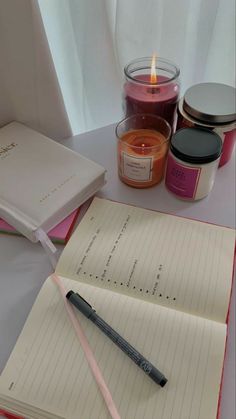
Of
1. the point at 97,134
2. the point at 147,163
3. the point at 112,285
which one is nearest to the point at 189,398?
the point at 112,285

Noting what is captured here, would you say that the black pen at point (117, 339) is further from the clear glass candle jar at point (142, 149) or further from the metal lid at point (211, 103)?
the metal lid at point (211, 103)

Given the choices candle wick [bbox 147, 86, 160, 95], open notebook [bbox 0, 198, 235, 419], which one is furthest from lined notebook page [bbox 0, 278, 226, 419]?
candle wick [bbox 147, 86, 160, 95]

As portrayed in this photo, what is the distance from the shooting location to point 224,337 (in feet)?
1.55

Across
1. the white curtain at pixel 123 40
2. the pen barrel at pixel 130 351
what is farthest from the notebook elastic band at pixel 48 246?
the white curtain at pixel 123 40

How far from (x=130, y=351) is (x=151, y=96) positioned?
37 centimetres

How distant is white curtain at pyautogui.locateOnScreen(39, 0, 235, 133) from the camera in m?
0.65

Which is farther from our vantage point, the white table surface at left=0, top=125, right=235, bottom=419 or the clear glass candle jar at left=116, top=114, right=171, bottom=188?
the clear glass candle jar at left=116, top=114, right=171, bottom=188

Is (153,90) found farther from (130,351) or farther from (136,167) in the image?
(130,351)

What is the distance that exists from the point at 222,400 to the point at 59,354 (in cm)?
18

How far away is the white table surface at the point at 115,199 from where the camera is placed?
49 centimetres

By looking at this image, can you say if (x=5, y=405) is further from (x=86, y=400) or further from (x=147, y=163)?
(x=147, y=163)

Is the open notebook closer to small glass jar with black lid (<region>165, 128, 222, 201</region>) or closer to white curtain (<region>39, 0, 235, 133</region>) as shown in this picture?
small glass jar with black lid (<region>165, 128, 222, 201</region>)

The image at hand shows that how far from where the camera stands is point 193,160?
569 millimetres

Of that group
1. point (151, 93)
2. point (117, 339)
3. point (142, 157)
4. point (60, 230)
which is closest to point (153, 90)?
point (151, 93)
